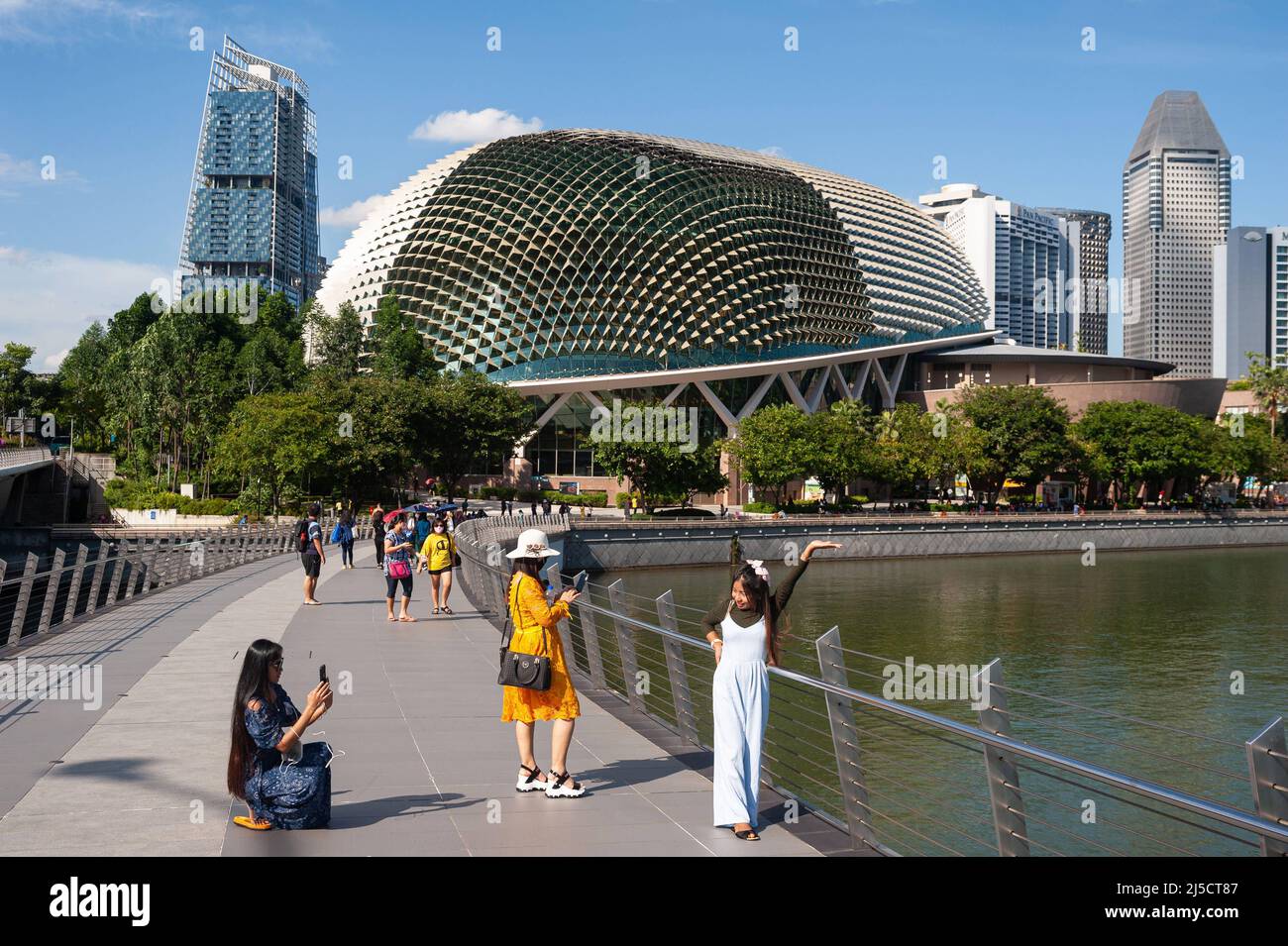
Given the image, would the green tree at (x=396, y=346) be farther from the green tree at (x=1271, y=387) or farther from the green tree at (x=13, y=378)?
the green tree at (x=1271, y=387)

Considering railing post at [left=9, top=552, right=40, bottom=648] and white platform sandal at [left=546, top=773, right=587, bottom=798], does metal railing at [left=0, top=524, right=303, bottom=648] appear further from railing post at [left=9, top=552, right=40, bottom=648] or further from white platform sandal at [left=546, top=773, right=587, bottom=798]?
white platform sandal at [left=546, top=773, right=587, bottom=798]

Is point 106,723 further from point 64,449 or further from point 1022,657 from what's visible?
point 64,449

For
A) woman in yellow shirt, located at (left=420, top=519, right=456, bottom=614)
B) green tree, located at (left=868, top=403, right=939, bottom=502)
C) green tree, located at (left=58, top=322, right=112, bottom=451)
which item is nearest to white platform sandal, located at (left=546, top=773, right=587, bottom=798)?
woman in yellow shirt, located at (left=420, top=519, right=456, bottom=614)

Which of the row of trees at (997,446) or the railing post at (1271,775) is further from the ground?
the row of trees at (997,446)

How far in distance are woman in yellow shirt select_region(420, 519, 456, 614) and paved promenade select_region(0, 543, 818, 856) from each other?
12.9 feet

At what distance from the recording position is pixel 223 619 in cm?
1980

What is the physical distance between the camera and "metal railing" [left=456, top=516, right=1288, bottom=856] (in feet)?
18.3

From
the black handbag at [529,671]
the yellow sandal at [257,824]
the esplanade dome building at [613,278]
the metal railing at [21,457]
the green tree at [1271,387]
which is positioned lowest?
the yellow sandal at [257,824]

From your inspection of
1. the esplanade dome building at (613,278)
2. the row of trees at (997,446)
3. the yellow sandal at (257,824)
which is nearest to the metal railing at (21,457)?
the esplanade dome building at (613,278)

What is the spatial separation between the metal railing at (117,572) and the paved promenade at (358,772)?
42.2 inches

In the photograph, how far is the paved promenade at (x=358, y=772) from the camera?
23.6ft

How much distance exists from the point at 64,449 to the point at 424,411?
1441 inches

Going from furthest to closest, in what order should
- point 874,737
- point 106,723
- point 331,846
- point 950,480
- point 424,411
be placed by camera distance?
point 950,480 → point 424,411 → point 874,737 → point 106,723 → point 331,846
